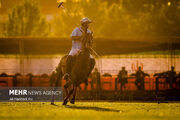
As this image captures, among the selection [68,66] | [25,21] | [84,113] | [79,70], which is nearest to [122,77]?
[68,66]

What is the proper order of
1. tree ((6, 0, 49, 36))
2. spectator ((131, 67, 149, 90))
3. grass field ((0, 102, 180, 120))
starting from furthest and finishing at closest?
tree ((6, 0, 49, 36)) < spectator ((131, 67, 149, 90)) < grass field ((0, 102, 180, 120))

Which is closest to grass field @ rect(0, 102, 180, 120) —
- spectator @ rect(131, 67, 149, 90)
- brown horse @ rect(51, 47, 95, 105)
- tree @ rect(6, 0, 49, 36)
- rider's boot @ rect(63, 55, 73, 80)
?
brown horse @ rect(51, 47, 95, 105)

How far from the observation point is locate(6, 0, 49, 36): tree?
74.6 meters

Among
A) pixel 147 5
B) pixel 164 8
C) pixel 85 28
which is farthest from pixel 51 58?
pixel 147 5

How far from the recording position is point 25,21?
248 feet

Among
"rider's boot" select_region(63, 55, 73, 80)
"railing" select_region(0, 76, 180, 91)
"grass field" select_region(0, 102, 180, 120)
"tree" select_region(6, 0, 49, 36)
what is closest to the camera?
"grass field" select_region(0, 102, 180, 120)

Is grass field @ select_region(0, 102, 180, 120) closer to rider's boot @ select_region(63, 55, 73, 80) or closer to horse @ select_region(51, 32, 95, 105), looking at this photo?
horse @ select_region(51, 32, 95, 105)

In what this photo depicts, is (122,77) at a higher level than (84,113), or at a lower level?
higher

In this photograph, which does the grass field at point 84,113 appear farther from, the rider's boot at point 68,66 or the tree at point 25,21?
the tree at point 25,21

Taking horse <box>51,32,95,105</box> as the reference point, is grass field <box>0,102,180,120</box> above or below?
below

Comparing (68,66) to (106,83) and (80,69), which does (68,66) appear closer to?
(80,69)

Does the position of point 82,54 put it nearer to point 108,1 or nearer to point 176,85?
point 176,85

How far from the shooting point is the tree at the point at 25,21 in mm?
74562

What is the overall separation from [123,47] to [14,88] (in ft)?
32.0
